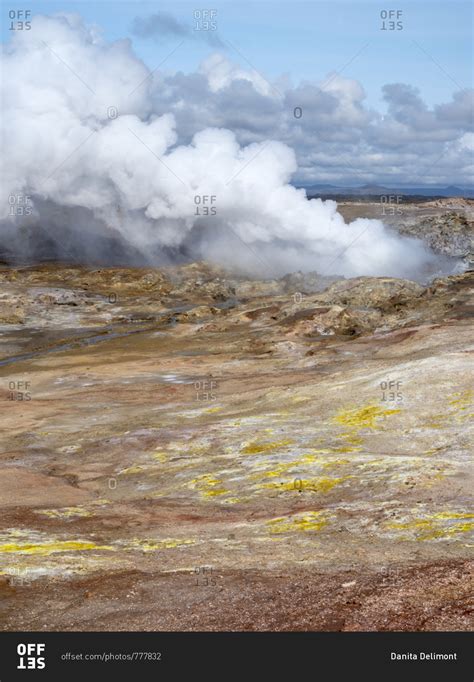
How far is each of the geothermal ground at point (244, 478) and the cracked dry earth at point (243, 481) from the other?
9 centimetres

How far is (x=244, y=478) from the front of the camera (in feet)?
102

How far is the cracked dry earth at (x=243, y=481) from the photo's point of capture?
17297 mm

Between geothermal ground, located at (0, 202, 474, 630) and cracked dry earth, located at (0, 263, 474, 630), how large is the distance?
9 centimetres

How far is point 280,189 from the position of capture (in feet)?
331

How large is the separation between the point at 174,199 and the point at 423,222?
49.9 m

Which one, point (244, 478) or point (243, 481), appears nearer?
point (243, 481)

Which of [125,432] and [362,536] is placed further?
[125,432]

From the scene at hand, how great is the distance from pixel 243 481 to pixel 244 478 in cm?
37

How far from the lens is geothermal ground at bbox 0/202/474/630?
17328 millimetres

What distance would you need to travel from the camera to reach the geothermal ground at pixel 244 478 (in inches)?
682

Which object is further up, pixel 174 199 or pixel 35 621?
pixel 174 199

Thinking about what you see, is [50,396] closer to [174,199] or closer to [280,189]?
[280,189]

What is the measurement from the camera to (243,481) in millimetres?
30750
